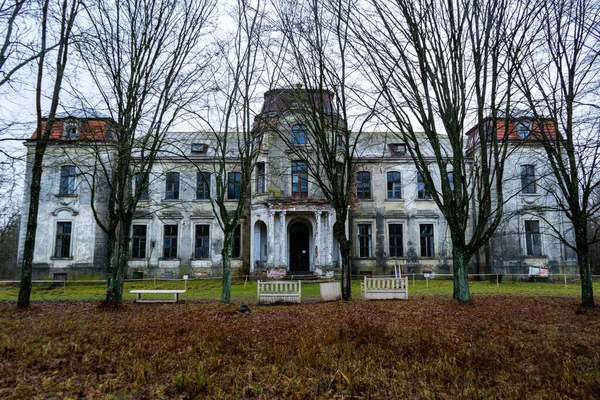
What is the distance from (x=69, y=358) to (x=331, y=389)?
3.98m

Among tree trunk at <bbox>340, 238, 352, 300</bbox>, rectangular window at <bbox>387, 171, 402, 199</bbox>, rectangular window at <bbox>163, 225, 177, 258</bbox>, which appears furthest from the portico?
tree trunk at <bbox>340, 238, 352, 300</bbox>

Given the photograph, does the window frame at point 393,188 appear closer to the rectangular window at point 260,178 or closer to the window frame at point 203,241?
the rectangular window at point 260,178

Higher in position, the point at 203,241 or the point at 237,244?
the point at 203,241

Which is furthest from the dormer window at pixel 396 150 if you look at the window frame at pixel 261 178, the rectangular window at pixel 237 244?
the rectangular window at pixel 237 244

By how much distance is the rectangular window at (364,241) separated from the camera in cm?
2817

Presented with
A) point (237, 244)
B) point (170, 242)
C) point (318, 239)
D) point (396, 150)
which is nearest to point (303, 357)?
point (318, 239)

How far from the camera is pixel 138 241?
92.3 feet

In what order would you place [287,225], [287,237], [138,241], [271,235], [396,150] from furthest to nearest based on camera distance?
[396,150]
[138,241]
[287,237]
[287,225]
[271,235]

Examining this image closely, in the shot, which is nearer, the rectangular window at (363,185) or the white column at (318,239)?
the white column at (318,239)

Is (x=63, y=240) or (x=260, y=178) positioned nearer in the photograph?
(x=63, y=240)

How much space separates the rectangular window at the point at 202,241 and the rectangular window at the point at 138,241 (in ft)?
11.8

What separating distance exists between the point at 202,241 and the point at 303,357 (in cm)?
2366

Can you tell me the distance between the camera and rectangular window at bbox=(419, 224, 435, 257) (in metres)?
28.4

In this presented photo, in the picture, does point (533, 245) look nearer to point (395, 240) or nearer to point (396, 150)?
point (395, 240)
